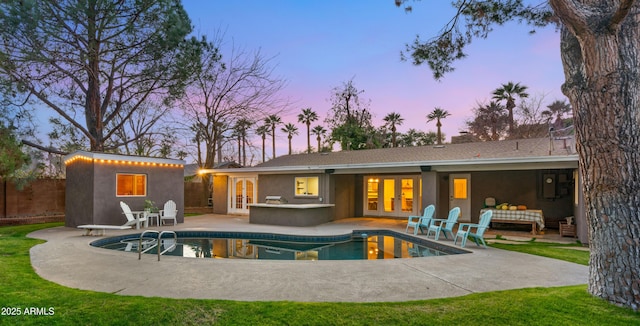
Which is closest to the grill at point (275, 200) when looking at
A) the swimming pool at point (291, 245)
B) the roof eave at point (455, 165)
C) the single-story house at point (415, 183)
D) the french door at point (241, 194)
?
the single-story house at point (415, 183)

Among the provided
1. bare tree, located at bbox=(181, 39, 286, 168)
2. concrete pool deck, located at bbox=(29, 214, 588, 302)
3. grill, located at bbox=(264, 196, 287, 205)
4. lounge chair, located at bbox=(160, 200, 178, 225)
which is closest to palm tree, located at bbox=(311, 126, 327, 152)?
bare tree, located at bbox=(181, 39, 286, 168)

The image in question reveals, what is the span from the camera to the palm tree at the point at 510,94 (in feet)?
71.1

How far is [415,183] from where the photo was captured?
46.4 ft

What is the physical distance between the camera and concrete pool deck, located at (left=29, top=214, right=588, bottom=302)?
14.5 feet

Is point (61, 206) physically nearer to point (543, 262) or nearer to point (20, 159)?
point (20, 159)

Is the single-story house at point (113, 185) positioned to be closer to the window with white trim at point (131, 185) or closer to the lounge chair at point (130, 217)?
the window with white trim at point (131, 185)

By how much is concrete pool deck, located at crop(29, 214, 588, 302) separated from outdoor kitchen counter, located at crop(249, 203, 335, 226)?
588 cm

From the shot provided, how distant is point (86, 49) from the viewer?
12008 mm

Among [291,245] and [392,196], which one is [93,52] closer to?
[291,245]

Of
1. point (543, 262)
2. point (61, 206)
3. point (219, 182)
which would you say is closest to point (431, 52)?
point (543, 262)

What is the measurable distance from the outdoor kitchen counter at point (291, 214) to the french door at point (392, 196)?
2.38m

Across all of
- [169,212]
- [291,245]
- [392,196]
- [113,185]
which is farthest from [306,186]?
[113,185]

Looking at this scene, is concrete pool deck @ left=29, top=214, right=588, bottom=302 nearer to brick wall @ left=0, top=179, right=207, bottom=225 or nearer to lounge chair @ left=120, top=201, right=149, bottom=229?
lounge chair @ left=120, top=201, right=149, bottom=229

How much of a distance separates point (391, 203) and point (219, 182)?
27.2ft
